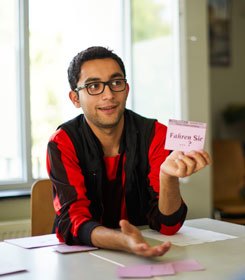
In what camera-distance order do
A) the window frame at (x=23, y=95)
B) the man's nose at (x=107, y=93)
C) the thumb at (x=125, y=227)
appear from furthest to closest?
the window frame at (x=23, y=95)
the man's nose at (x=107, y=93)
the thumb at (x=125, y=227)

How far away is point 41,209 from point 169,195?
647 mm

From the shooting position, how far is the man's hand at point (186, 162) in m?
1.62

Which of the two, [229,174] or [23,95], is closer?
[23,95]

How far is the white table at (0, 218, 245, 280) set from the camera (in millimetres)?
1350

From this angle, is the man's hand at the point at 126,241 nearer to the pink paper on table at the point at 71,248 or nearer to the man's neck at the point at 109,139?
the pink paper on table at the point at 71,248

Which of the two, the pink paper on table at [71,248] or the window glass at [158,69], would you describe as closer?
the pink paper on table at [71,248]

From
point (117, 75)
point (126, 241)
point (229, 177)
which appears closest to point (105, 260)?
point (126, 241)

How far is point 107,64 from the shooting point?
2.03m

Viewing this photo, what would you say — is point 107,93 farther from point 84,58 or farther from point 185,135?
point 185,135

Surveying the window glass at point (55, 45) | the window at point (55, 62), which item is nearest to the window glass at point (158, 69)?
the window at point (55, 62)

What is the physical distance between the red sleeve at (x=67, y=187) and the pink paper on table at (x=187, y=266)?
1.37 ft

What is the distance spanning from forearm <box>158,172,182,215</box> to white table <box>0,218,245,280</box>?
0.23 m

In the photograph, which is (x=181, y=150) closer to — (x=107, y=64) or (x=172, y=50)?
(x=107, y=64)

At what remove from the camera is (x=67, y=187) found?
6.12 feet
